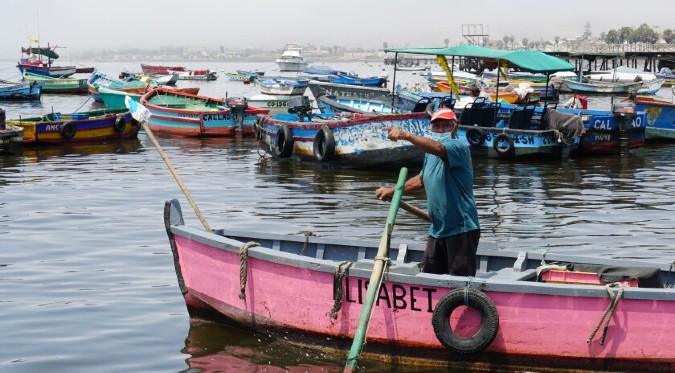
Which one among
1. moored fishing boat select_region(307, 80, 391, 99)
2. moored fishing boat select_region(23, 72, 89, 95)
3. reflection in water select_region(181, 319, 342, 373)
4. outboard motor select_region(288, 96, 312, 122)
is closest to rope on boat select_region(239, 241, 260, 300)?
reflection in water select_region(181, 319, 342, 373)

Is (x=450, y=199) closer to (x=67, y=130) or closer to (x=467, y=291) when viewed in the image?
(x=467, y=291)

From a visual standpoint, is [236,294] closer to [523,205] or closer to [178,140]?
[523,205]

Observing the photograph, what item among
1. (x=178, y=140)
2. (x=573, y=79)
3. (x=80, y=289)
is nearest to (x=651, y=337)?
(x=80, y=289)

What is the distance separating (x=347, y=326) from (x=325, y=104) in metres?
23.6

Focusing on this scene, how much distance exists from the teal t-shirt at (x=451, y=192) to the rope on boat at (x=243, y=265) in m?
1.83

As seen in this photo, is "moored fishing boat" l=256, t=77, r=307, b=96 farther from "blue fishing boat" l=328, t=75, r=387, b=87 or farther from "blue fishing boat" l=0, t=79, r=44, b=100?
"blue fishing boat" l=0, t=79, r=44, b=100

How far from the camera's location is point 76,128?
28875 millimetres

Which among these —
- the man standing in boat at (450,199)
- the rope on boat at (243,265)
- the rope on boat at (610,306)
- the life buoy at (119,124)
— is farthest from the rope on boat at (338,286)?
the life buoy at (119,124)

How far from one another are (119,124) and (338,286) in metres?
22.1

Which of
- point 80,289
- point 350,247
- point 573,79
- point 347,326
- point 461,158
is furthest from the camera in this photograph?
point 573,79

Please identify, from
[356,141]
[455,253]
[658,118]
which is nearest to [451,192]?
[455,253]

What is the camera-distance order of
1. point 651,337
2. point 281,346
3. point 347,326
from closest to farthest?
point 651,337, point 347,326, point 281,346

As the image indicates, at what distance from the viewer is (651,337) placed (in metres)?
8.15

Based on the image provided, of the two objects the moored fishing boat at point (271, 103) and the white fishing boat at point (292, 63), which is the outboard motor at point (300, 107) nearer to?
the moored fishing boat at point (271, 103)
